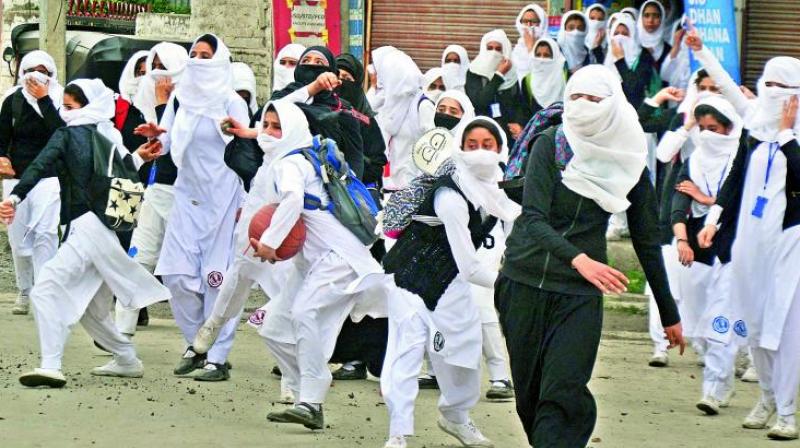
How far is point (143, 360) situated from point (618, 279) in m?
4.88

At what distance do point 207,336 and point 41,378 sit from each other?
3.13 feet

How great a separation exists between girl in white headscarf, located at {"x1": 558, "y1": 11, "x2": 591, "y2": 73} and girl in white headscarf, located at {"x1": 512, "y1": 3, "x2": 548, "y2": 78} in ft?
0.82

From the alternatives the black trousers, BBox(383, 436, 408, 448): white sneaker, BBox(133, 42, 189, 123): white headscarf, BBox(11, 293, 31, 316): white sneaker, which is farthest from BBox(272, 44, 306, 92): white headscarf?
the black trousers

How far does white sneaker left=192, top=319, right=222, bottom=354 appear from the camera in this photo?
30.8 ft

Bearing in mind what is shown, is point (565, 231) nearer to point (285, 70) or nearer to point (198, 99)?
point (198, 99)

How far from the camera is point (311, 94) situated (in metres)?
9.46

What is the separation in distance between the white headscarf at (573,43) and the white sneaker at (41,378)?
6873mm

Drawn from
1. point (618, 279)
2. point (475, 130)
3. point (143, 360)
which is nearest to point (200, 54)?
point (143, 360)

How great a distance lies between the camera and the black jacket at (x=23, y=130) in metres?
11.7

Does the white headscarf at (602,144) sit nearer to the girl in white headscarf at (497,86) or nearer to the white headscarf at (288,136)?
the white headscarf at (288,136)

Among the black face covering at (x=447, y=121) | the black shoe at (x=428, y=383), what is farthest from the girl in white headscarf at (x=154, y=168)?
the black shoe at (x=428, y=383)

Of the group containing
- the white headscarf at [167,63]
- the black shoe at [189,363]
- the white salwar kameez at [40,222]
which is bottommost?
the black shoe at [189,363]

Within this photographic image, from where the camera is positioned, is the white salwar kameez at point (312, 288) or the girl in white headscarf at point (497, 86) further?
the girl in white headscarf at point (497, 86)

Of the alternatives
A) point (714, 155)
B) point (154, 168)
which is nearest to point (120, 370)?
point (154, 168)
